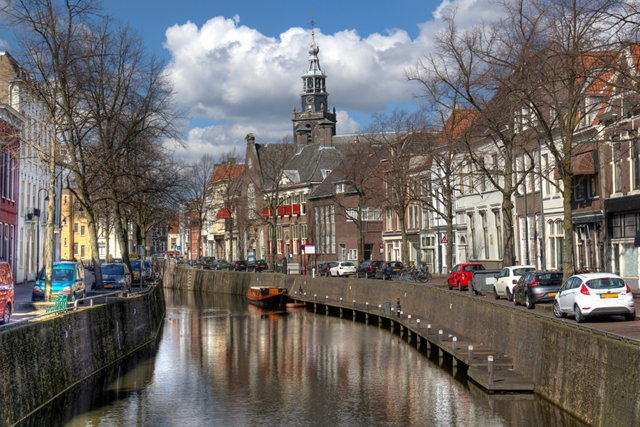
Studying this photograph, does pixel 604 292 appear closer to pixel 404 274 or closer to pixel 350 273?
pixel 404 274

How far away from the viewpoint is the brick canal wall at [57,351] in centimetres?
1762

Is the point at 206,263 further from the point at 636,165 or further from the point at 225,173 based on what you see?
the point at 636,165

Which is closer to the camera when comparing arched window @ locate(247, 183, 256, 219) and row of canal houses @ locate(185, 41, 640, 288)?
row of canal houses @ locate(185, 41, 640, 288)

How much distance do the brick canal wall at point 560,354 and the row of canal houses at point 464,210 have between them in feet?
19.2

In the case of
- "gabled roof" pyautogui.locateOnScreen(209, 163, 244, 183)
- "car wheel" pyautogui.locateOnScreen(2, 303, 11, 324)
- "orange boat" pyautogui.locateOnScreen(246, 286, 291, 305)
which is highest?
"gabled roof" pyautogui.locateOnScreen(209, 163, 244, 183)

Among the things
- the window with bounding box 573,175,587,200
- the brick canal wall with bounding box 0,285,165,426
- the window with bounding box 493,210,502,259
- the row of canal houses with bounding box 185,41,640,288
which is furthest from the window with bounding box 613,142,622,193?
the brick canal wall with bounding box 0,285,165,426

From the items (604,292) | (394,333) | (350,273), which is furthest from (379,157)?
(604,292)

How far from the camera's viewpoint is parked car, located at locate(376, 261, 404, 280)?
56250mm

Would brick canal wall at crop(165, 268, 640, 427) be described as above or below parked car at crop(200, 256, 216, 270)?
below

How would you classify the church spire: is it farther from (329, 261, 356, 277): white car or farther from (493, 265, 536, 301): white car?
(493, 265, 536, 301): white car

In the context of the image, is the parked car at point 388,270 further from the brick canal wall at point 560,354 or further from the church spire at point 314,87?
the church spire at point 314,87

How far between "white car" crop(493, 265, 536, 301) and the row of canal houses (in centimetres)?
350

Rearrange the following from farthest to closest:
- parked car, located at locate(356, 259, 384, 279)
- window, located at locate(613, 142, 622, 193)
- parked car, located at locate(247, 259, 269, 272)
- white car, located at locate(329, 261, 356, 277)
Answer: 1. parked car, located at locate(247, 259, 269, 272)
2. white car, located at locate(329, 261, 356, 277)
3. parked car, located at locate(356, 259, 384, 279)
4. window, located at locate(613, 142, 622, 193)

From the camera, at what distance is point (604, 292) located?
75.3 ft
